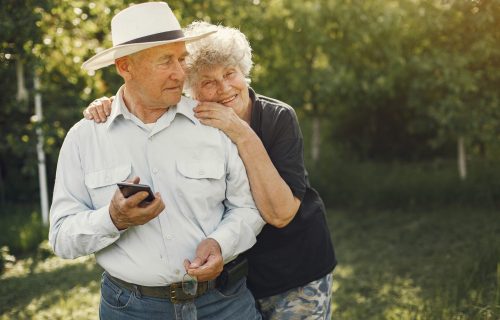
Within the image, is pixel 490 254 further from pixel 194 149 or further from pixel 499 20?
pixel 194 149

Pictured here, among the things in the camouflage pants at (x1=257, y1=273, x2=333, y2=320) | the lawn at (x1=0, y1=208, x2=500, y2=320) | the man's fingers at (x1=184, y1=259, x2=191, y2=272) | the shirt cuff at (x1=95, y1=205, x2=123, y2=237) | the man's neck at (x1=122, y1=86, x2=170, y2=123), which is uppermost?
the man's neck at (x1=122, y1=86, x2=170, y2=123)

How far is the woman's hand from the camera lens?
2600mm

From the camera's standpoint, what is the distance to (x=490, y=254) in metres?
5.14

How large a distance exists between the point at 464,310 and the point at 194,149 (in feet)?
8.26

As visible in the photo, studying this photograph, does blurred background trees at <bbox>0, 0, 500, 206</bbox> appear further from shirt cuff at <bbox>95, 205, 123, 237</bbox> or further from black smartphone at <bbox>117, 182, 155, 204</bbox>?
black smartphone at <bbox>117, 182, 155, 204</bbox>

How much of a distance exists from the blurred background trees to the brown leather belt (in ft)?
12.4

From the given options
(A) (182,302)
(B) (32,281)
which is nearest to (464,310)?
(A) (182,302)

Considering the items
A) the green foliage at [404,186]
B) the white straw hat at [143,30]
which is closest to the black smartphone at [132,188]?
the white straw hat at [143,30]

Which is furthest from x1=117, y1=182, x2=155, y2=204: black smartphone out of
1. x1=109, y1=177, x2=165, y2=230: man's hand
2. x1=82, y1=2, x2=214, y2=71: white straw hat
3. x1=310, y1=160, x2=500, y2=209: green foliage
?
x1=310, y1=160, x2=500, y2=209: green foliage

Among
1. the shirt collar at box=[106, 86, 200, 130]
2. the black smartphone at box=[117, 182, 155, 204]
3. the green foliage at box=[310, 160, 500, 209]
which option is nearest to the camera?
the black smartphone at box=[117, 182, 155, 204]

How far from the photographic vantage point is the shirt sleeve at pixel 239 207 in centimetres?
250

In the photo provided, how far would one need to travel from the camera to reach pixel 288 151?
8.86ft

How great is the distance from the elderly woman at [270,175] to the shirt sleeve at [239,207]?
1.1 inches

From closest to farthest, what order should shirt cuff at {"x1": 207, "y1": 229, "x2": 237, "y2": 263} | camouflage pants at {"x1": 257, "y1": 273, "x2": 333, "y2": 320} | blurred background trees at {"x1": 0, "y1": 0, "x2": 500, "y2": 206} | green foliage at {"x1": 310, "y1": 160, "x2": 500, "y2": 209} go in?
1. shirt cuff at {"x1": 207, "y1": 229, "x2": 237, "y2": 263}
2. camouflage pants at {"x1": 257, "y1": 273, "x2": 333, "y2": 320}
3. blurred background trees at {"x1": 0, "y1": 0, "x2": 500, "y2": 206}
4. green foliage at {"x1": 310, "y1": 160, "x2": 500, "y2": 209}
